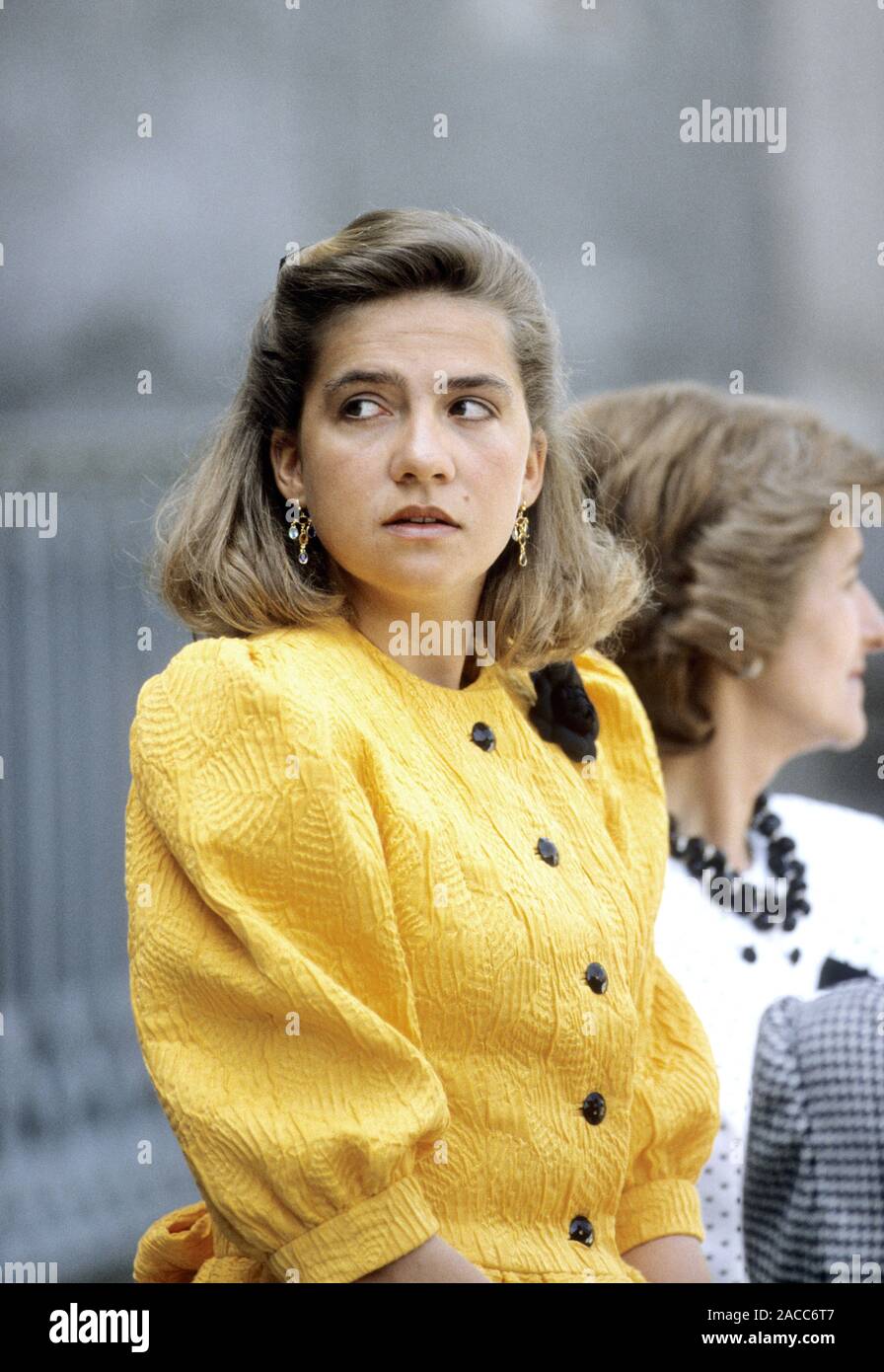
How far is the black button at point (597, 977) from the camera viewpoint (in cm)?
164

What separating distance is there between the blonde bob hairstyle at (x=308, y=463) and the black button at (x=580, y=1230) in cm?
57

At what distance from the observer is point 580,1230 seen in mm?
1669

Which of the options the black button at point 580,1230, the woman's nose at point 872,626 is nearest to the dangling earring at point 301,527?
the black button at point 580,1230

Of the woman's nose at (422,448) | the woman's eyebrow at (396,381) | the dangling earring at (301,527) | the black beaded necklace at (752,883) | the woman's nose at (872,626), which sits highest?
the woman's eyebrow at (396,381)

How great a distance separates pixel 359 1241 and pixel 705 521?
1531 millimetres

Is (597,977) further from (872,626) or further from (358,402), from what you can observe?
(872,626)

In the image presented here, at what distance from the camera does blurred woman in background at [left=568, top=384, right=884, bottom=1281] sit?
2.65 m

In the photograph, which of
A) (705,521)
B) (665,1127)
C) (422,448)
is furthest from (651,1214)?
(705,521)

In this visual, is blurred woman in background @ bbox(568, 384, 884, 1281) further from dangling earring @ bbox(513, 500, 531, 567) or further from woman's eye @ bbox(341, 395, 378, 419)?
woman's eye @ bbox(341, 395, 378, 419)

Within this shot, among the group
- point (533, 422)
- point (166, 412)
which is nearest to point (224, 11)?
point (166, 412)

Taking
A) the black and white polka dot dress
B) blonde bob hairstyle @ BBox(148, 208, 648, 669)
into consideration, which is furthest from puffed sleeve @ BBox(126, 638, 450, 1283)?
the black and white polka dot dress

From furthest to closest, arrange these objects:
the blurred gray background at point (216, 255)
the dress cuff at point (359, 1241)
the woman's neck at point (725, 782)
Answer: the blurred gray background at point (216, 255)
the woman's neck at point (725, 782)
the dress cuff at point (359, 1241)

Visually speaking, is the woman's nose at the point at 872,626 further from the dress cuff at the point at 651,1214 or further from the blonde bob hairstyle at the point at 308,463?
the dress cuff at the point at 651,1214
